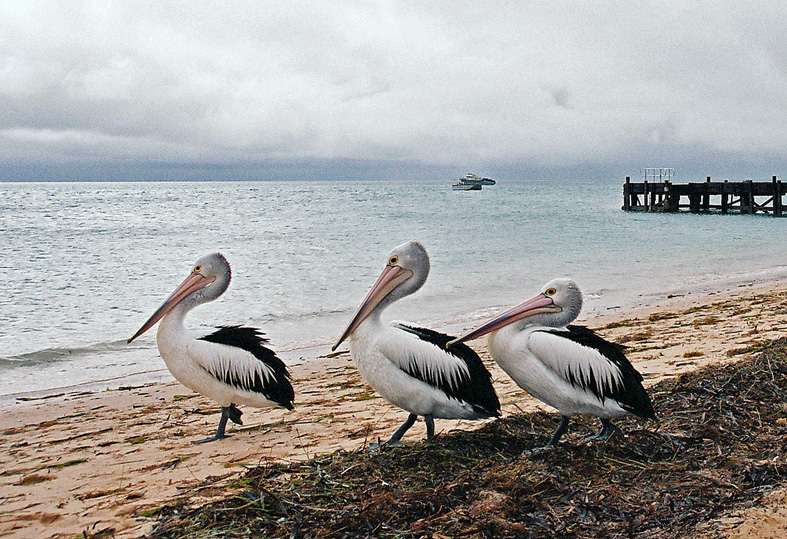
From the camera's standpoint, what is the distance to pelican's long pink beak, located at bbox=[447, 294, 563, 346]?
323 centimetres

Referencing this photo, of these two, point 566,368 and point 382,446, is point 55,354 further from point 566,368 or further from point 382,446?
point 566,368

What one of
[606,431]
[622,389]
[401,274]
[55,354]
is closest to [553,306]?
[622,389]

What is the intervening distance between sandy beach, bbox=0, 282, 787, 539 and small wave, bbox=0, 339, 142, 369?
78.3 inches

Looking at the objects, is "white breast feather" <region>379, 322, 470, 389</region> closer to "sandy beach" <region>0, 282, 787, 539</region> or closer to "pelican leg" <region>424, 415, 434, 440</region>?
"pelican leg" <region>424, 415, 434, 440</region>

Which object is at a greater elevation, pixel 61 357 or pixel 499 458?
pixel 499 458

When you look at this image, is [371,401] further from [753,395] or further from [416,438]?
[753,395]

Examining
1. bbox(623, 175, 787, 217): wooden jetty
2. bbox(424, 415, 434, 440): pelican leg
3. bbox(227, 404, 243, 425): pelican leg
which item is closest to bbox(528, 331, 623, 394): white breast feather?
bbox(424, 415, 434, 440): pelican leg

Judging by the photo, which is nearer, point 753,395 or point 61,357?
point 753,395

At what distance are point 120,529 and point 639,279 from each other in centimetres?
1382

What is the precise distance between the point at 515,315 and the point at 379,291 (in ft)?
2.45

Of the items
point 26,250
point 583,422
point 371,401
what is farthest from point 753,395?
point 26,250

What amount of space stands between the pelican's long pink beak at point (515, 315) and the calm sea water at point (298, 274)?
5.07 metres

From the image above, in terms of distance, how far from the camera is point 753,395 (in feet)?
12.2

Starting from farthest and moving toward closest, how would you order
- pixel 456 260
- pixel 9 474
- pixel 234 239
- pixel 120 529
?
pixel 234 239
pixel 456 260
pixel 9 474
pixel 120 529
